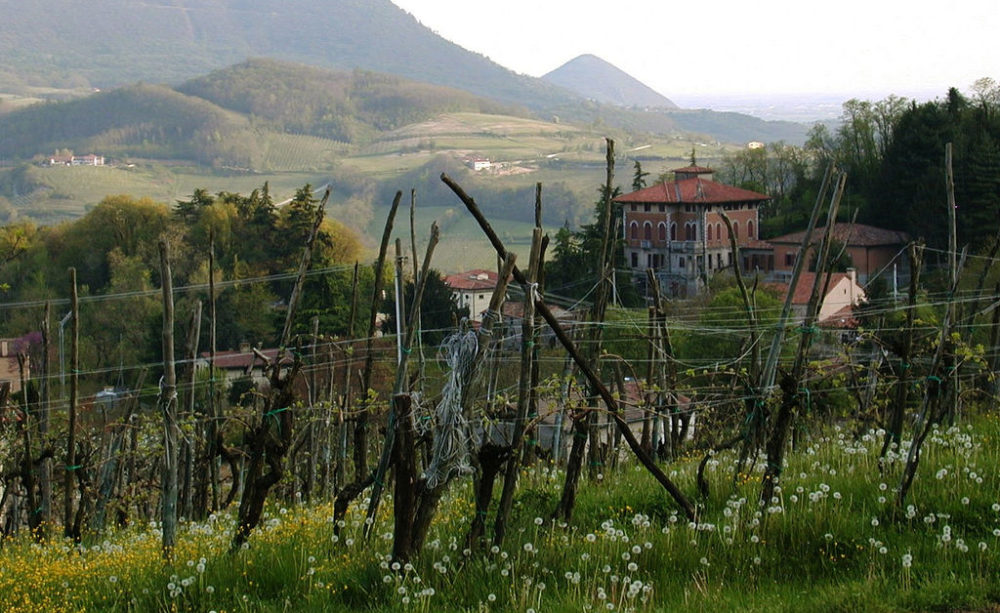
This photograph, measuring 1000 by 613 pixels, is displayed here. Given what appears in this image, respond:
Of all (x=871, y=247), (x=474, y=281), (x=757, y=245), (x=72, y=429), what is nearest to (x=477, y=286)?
(x=474, y=281)

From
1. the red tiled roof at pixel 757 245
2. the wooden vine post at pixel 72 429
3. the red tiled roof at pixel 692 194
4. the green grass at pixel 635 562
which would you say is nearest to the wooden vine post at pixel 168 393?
the green grass at pixel 635 562

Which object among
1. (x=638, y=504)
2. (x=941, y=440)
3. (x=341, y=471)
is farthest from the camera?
(x=341, y=471)

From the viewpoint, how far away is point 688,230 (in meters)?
68.9

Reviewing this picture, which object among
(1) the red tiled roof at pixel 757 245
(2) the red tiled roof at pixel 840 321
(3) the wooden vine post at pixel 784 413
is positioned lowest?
(1) the red tiled roof at pixel 757 245

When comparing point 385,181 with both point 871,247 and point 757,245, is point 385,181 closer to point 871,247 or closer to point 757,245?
point 757,245

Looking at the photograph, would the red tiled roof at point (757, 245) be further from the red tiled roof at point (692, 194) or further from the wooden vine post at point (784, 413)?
the wooden vine post at point (784, 413)

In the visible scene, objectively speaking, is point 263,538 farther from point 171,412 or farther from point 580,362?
point 580,362

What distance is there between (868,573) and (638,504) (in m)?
2.22

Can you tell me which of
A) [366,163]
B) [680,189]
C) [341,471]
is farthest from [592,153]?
[341,471]

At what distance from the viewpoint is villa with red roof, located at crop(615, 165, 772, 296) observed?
221 feet

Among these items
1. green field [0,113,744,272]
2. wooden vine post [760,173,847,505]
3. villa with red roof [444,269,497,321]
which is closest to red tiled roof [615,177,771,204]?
villa with red roof [444,269,497,321]

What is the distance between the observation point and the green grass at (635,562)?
20.6 ft

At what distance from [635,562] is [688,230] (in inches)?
2489

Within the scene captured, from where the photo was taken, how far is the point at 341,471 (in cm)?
1383
